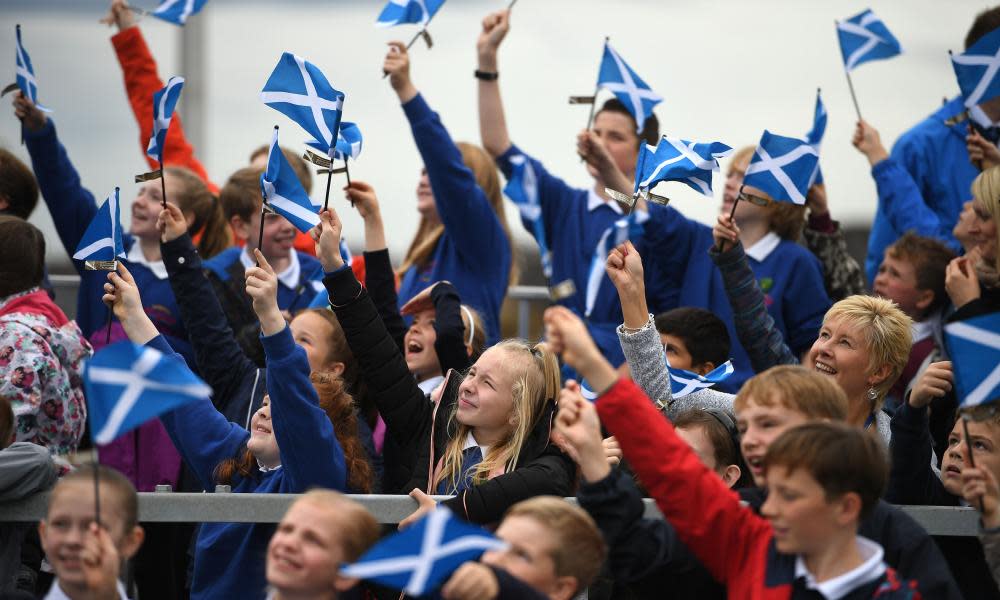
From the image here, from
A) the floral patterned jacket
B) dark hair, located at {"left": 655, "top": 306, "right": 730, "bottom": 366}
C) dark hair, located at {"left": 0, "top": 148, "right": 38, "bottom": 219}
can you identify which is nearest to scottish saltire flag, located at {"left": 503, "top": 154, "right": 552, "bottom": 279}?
dark hair, located at {"left": 655, "top": 306, "right": 730, "bottom": 366}

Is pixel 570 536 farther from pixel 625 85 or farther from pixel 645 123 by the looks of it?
pixel 645 123

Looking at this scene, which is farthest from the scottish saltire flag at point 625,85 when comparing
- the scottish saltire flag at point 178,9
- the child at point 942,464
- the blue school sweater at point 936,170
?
the child at point 942,464

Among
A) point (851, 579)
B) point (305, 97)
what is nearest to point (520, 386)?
point (305, 97)

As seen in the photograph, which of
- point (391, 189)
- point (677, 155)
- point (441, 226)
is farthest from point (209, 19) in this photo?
point (677, 155)

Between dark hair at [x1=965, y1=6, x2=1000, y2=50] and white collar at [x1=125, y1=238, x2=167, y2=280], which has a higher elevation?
dark hair at [x1=965, y1=6, x2=1000, y2=50]

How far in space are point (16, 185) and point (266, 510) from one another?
9.01 ft

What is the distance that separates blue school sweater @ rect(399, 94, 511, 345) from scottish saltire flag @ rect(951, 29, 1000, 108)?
1.97 metres

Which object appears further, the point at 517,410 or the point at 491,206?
the point at 491,206

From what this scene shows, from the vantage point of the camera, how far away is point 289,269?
6.07m

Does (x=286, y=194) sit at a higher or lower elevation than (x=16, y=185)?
higher

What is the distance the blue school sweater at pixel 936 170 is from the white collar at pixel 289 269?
2.54 meters

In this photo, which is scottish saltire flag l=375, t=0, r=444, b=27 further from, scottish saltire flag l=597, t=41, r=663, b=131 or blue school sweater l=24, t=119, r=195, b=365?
blue school sweater l=24, t=119, r=195, b=365

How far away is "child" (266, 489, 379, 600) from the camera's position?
336cm

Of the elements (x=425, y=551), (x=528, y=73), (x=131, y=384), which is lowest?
(x=528, y=73)
